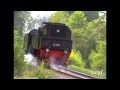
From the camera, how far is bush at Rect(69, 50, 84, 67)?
672cm

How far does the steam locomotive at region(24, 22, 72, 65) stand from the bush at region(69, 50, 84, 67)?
9 cm

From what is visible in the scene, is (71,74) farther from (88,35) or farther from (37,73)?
(88,35)

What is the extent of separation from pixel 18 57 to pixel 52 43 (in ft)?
2.12

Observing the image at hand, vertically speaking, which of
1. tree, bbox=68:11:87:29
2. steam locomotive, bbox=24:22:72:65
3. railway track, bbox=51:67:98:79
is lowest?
railway track, bbox=51:67:98:79

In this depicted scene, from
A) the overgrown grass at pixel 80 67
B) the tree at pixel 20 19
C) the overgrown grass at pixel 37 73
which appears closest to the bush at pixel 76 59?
the overgrown grass at pixel 80 67

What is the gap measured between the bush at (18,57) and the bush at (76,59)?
2.71 ft

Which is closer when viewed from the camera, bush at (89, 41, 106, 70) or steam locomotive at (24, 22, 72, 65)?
bush at (89, 41, 106, 70)

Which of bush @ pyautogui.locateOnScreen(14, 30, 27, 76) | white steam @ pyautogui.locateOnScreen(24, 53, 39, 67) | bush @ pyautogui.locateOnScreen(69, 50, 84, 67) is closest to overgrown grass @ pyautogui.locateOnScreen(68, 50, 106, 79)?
bush @ pyautogui.locateOnScreen(69, 50, 84, 67)

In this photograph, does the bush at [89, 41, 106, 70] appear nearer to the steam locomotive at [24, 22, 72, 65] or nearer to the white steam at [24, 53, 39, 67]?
the steam locomotive at [24, 22, 72, 65]

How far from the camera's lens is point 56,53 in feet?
22.6
